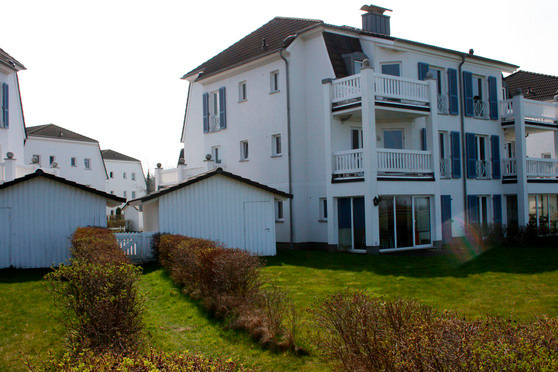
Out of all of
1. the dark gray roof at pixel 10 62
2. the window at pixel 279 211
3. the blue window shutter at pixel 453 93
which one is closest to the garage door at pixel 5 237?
the dark gray roof at pixel 10 62

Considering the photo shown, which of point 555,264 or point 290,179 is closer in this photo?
point 555,264

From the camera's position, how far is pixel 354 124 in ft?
77.8

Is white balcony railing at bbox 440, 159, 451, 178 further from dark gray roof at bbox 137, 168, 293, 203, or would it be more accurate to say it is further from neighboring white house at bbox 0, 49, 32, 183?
neighboring white house at bbox 0, 49, 32, 183

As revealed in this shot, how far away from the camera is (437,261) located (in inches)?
716

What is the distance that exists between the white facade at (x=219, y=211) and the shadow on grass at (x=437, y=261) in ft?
4.54

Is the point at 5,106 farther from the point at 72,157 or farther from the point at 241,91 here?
the point at 72,157

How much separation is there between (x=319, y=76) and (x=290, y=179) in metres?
4.86

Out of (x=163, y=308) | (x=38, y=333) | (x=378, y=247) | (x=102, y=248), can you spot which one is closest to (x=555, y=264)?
(x=378, y=247)

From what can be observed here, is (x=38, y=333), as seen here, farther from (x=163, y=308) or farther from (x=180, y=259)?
(x=180, y=259)

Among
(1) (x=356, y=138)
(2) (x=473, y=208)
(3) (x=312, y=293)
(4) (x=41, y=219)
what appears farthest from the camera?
(2) (x=473, y=208)

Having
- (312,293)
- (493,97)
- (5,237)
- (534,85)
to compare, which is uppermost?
(534,85)

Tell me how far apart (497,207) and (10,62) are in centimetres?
2574

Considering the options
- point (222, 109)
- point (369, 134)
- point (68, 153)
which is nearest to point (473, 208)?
point (369, 134)

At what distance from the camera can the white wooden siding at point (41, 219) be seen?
1839 cm
